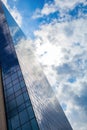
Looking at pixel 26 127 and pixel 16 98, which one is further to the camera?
pixel 16 98

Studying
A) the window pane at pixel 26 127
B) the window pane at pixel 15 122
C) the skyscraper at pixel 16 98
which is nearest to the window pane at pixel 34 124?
the skyscraper at pixel 16 98

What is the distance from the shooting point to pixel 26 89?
1574 inches

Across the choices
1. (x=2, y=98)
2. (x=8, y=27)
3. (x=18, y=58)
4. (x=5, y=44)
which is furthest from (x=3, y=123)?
(x=8, y=27)

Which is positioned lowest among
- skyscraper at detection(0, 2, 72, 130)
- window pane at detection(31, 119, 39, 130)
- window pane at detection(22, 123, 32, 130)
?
skyscraper at detection(0, 2, 72, 130)

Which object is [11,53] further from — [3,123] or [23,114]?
[3,123]

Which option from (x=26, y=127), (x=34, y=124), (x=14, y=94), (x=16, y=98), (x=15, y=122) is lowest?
(x=14, y=94)

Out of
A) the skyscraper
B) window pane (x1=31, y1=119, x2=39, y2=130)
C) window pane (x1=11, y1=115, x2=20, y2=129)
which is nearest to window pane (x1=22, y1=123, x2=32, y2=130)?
the skyscraper

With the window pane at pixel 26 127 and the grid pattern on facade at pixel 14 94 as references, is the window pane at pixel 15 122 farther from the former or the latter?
the window pane at pixel 26 127

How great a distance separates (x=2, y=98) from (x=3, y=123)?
2560 mm

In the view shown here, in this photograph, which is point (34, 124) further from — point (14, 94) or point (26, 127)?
A: point (14, 94)

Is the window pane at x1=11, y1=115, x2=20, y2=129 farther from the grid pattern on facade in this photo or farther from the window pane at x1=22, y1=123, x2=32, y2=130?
the window pane at x1=22, y1=123, x2=32, y2=130

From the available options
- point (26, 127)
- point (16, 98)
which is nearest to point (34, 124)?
point (26, 127)

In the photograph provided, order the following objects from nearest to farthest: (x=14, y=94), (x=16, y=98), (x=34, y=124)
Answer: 1. (x=34, y=124)
2. (x=16, y=98)
3. (x=14, y=94)

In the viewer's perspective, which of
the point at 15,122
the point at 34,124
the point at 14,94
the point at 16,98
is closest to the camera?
the point at 34,124
